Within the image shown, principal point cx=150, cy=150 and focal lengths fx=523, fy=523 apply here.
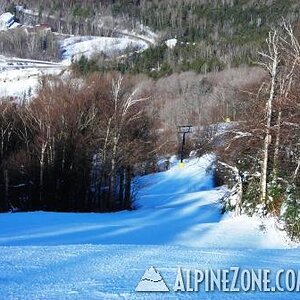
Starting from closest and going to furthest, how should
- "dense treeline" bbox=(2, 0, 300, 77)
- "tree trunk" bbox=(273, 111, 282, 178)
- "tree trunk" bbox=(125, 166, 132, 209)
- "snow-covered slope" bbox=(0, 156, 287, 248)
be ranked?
"snow-covered slope" bbox=(0, 156, 287, 248) → "tree trunk" bbox=(273, 111, 282, 178) → "tree trunk" bbox=(125, 166, 132, 209) → "dense treeline" bbox=(2, 0, 300, 77)

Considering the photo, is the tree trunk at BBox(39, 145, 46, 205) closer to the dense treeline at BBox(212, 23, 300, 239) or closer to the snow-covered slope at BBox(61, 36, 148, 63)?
the dense treeline at BBox(212, 23, 300, 239)

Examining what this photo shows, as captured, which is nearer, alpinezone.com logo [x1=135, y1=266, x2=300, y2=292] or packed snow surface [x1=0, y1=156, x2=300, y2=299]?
packed snow surface [x1=0, y1=156, x2=300, y2=299]

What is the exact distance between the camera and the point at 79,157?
118 feet

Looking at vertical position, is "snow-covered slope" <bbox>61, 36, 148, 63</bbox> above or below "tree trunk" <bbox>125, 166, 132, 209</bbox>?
above

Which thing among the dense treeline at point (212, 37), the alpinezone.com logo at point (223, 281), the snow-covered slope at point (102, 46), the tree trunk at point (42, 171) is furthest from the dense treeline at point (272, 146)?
the snow-covered slope at point (102, 46)

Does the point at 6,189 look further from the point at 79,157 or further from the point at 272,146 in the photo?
the point at 272,146

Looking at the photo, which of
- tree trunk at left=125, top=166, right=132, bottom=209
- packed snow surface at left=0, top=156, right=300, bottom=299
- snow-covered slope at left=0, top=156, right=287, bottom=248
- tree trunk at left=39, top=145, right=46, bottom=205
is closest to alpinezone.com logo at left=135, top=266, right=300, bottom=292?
packed snow surface at left=0, top=156, right=300, bottom=299

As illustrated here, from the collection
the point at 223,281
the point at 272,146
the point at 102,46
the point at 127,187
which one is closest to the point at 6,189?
the point at 127,187

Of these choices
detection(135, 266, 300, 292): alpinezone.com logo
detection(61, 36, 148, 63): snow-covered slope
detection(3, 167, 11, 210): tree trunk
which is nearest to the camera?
detection(135, 266, 300, 292): alpinezone.com logo

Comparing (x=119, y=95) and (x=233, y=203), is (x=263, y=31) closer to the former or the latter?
(x=119, y=95)

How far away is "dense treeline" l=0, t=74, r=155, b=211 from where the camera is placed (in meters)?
34.9

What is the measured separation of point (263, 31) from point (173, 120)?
76.4 meters

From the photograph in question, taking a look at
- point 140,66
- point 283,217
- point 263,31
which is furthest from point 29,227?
point 263,31

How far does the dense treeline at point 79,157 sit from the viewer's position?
115ft
